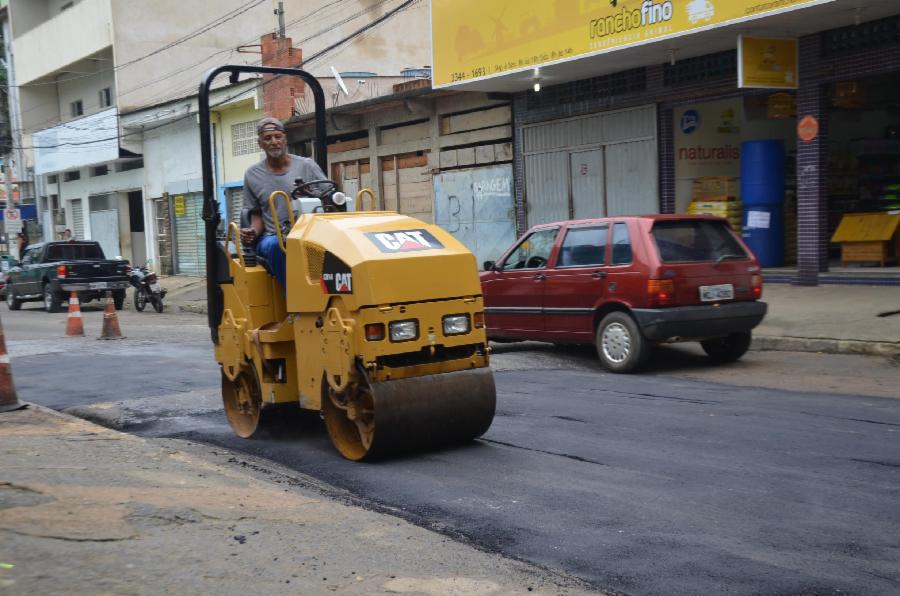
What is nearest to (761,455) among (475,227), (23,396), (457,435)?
(457,435)

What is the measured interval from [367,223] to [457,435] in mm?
1573

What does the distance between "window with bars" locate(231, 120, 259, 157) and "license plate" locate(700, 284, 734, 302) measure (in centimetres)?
2221

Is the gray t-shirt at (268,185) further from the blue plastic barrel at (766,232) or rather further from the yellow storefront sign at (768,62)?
the blue plastic barrel at (766,232)

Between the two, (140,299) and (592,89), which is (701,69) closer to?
(592,89)

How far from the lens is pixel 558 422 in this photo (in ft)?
25.1

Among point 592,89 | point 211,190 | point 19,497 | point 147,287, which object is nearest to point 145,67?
point 147,287

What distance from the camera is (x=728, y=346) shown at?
1122cm

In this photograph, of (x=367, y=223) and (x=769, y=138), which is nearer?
(x=367, y=223)

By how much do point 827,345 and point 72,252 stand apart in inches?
800

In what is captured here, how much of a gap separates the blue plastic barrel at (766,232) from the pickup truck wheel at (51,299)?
1699 centimetres

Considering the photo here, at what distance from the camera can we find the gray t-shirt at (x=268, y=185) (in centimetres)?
726

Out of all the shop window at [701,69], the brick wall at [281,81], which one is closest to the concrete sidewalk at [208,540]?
the shop window at [701,69]

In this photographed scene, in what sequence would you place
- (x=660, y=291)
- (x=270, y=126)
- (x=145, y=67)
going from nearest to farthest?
(x=270, y=126) → (x=660, y=291) → (x=145, y=67)

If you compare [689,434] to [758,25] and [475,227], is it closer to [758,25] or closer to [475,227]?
[758,25]
